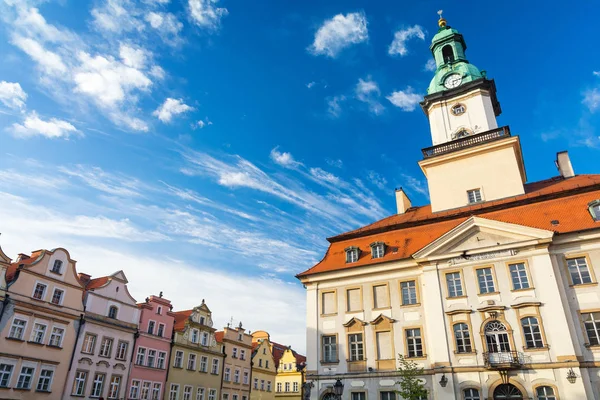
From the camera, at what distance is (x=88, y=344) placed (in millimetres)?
32812

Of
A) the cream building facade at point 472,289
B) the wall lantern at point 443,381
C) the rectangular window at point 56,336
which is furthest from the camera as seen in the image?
the rectangular window at point 56,336

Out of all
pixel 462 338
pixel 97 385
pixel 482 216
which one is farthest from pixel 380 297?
pixel 97 385

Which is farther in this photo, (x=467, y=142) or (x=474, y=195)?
(x=467, y=142)

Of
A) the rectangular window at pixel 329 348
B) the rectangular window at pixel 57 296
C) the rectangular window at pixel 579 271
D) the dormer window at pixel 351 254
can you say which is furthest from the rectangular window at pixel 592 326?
the rectangular window at pixel 57 296

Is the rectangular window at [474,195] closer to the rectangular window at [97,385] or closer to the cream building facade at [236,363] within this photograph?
the cream building facade at [236,363]

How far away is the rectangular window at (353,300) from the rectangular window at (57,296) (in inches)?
815

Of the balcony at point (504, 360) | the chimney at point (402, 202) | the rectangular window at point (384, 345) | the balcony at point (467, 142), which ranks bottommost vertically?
the balcony at point (504, 360)

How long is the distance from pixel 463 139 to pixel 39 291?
106ft

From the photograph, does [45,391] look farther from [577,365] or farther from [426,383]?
[577,365]

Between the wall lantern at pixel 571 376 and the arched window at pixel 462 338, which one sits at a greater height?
the arched window at pixel 462 338

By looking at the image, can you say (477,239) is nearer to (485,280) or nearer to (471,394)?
(485,280)

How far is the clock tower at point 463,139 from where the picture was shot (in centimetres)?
2997

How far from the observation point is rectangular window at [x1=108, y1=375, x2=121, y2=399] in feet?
110

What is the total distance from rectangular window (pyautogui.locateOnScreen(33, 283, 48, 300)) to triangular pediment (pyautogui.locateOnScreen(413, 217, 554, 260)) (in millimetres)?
25463
